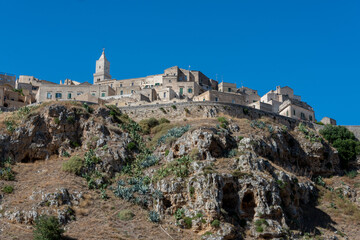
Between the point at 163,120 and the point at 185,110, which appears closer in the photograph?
the point at 163,120

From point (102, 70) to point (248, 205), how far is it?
5903 centimetres

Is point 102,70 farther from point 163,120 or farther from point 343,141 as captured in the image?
point 343,141

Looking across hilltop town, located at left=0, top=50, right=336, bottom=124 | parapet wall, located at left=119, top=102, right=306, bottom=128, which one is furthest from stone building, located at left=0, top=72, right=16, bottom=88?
parapet wall, located at left=119, top=102, right=306, bottom=128

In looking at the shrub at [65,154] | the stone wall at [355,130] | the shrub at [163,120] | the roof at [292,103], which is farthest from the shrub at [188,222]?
the roof at [292,103]

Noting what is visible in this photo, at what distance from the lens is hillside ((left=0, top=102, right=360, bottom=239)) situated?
1314 inches

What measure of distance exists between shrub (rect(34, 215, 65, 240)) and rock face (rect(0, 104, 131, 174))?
382 inches

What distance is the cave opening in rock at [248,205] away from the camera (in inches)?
1399

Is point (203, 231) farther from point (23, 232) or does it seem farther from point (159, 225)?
point (23, 232)

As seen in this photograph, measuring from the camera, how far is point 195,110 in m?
53.7

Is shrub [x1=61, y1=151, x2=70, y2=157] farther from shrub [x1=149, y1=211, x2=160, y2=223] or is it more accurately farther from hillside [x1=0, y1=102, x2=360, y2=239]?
shrub [x1=149, y1=211, x2=160, y2=223]

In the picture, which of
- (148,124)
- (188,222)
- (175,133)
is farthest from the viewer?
(148,124)

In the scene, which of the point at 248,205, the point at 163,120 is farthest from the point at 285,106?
the point at 248,205

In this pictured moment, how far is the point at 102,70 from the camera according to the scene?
293ft

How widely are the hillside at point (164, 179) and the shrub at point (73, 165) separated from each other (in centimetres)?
9
